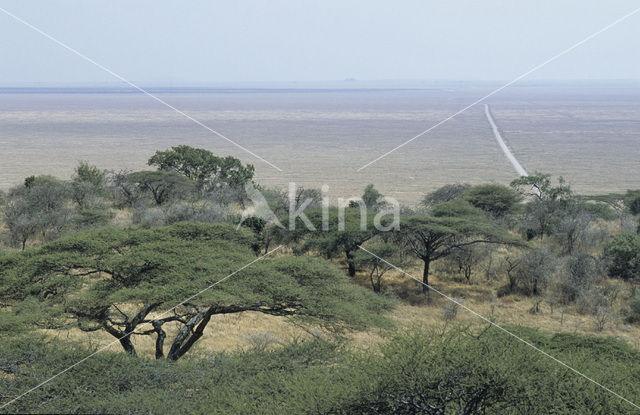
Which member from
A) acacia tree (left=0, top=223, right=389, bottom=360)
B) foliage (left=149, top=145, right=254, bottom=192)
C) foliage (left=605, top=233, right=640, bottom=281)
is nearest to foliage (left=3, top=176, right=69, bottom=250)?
foliage (left=149, top=145, right=254, bottom=192)

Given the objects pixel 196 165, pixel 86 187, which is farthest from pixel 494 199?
pixel 86 187

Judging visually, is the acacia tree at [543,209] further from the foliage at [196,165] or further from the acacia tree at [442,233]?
the foliage at [196,165]

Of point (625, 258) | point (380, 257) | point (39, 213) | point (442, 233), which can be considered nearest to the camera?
point (442, 233)

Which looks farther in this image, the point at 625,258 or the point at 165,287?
the point at 625,258

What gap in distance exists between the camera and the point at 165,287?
36.6 ft

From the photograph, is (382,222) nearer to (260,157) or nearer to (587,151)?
(260,157)

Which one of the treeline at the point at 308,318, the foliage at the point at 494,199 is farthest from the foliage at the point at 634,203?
the treeline at the point at 308,318

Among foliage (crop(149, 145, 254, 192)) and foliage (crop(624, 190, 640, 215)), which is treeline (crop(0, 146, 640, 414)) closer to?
foliage (crop(624, 190, 640, 215))

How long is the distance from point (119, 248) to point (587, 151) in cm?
6721

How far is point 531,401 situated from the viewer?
818 centimetres

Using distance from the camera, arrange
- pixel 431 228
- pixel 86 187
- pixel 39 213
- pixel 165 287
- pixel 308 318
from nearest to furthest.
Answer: pixel 165 287 < pixel 308 318 < pixel 431 228 < pixel 39 213 < pixel 86 187

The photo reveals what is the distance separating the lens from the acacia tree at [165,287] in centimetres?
1112

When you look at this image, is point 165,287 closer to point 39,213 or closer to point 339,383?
point 339,383

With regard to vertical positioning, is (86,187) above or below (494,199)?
below
